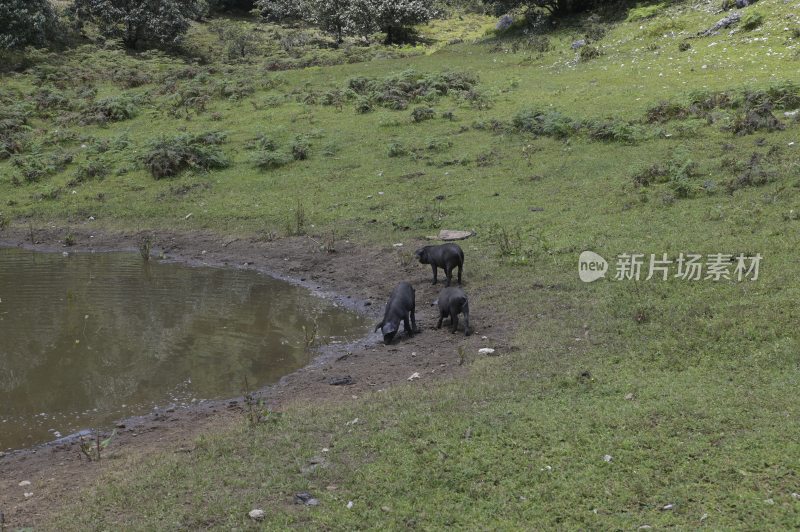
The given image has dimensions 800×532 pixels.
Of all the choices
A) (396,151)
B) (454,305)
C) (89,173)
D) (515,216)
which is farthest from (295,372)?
(89,173)

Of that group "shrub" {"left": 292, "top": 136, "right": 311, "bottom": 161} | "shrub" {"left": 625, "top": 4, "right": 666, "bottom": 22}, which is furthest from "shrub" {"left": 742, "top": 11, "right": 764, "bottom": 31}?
"shrub" {"left": 292, "top": 136, "right": 311, "bottom": 161}

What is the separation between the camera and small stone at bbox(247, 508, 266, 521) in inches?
277

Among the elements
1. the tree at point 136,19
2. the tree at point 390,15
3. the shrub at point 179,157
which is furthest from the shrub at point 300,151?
the tree at point 136,19

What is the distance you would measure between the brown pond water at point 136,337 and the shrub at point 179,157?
26.0 feet

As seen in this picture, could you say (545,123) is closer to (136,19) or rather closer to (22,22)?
(22,22)

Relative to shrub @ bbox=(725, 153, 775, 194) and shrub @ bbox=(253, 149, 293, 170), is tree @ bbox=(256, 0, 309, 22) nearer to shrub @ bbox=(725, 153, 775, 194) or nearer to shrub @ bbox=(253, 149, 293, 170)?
shrub @ bbox=(253, 149, 293, 170)

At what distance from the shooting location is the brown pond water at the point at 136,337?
10.9m

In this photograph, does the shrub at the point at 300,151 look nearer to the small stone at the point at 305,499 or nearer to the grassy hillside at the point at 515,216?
the grassy hillside at the point at 515,216

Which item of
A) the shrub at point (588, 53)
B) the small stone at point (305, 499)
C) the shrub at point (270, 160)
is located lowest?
the small stone at point (305, 499)

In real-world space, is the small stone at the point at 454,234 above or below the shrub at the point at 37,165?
below

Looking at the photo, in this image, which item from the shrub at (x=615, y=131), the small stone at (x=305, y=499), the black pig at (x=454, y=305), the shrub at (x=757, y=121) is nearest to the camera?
the small stone at (x=305, y=499)

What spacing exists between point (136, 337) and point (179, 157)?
48.3 feet

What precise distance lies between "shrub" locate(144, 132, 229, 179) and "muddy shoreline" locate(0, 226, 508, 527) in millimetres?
5116

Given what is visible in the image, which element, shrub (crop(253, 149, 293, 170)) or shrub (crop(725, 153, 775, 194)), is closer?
shrub (crop(725, 153, 775, 194))
